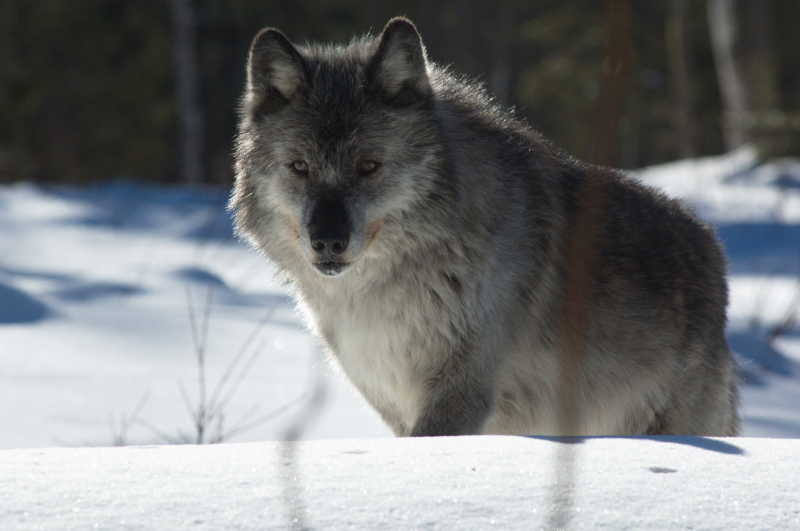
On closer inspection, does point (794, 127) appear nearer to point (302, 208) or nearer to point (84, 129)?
Result: point (302, 208)

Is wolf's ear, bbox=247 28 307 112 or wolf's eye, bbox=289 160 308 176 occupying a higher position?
wolf's ear, bbox=247 28 307 112

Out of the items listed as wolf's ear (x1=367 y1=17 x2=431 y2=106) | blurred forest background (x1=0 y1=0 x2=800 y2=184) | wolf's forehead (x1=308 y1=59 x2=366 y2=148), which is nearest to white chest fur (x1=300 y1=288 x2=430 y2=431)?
wolf's forehead (x1=308 y1=59 x2=366 y2=148)

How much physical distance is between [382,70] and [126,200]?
906 centimetres

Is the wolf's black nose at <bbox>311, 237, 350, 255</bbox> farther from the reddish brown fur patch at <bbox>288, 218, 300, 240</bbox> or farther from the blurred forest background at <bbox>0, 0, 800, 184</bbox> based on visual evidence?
the blurred forest background at <bbox>0, 0, 800, 184</bbox>

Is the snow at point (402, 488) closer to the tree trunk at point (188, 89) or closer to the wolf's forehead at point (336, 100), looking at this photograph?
the wolf's forehead at point (336, 100)

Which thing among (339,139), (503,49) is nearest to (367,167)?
(339,139)

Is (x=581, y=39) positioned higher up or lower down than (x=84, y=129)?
higher up

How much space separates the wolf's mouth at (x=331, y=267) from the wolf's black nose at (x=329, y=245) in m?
0.05

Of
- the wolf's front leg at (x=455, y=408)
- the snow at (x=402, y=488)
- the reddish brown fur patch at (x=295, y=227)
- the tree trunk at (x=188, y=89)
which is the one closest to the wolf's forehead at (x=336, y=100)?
the reddish brown fur patch at (x=295, y=227)

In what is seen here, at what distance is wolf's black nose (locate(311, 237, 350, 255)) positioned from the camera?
351 cm

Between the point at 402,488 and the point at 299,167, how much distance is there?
6.61ft

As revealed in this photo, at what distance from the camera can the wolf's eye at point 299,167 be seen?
3.80 metres

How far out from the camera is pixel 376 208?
3.74 metres

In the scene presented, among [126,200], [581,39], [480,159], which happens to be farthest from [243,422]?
[581,39]
